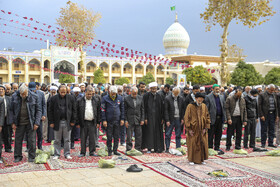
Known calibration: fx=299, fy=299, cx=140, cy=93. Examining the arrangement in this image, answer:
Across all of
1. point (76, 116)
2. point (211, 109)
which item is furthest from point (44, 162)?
point (211, 109)

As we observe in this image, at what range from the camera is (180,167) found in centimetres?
525

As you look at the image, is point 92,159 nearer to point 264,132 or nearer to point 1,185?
point 1,185

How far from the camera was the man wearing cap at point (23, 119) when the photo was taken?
5535 mm

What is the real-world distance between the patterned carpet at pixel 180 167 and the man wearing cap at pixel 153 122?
23 cm

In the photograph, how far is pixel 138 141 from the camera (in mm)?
6492

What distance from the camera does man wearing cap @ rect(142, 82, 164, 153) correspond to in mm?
6590

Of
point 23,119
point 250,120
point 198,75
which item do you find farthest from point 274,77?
point 23,119

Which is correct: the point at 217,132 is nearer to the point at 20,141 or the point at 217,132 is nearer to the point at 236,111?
the point at 236,111

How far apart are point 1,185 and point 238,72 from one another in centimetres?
2619

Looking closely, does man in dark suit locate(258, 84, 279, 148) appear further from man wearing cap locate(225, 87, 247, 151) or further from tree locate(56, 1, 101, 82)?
tree locate(56, 1, 101, 82)

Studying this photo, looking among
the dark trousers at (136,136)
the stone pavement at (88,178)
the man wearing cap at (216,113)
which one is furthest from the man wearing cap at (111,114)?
the man wearing cap at (216,113)

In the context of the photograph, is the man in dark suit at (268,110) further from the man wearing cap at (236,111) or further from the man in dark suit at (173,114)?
the man in dark suit at (173,114)

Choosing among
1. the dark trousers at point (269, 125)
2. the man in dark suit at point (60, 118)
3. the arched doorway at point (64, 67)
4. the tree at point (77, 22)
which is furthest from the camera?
the arched doorway at point (64, 67)

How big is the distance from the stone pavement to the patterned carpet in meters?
0.24
